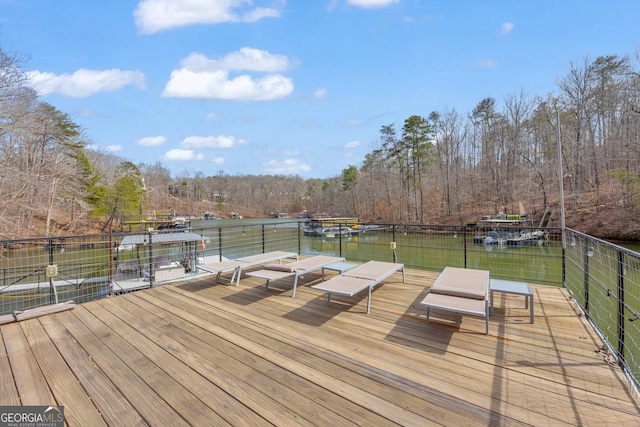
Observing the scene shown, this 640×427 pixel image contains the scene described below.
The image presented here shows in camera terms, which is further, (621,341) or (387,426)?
(621,341)

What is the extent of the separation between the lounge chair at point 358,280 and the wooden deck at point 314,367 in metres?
0.28

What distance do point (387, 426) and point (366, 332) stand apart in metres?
1.21

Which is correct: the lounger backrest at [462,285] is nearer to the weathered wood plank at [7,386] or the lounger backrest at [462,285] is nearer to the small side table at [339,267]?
the small side table at [339,267]

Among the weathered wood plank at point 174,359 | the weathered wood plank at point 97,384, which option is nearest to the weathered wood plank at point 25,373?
the weathered wood plank at point 97,384

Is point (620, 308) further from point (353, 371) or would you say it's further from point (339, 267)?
point (339, 267)

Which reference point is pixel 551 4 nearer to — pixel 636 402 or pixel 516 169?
pixel 636 402

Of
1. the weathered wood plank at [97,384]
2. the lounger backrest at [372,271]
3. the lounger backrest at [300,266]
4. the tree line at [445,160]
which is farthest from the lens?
the tree line at [445,160]

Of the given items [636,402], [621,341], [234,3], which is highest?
[234,3]

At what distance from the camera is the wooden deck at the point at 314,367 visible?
1.62 metres

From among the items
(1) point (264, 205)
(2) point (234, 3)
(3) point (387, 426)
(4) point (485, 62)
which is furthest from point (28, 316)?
(1) point (264, 205)

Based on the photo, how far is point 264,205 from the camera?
6119 cm
